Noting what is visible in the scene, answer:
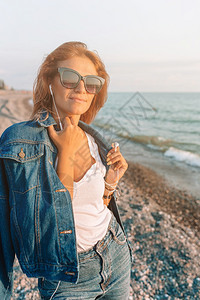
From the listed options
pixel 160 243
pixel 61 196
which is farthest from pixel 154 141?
pixel 61 196

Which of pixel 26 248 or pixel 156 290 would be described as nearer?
pixel 26 248

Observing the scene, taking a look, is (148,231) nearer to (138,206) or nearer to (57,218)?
(138,206)

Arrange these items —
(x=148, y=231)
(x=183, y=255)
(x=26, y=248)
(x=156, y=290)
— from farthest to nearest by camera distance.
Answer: (x=148, y=231)
(x=183, y=255)
(x=156, y=290)
(x=26, y=248)

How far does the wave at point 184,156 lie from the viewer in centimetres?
1290

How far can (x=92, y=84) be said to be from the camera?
2.08 meters

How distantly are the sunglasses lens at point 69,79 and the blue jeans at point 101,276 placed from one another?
1.17 metres

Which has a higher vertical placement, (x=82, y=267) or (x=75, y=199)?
(x=75, y=199)

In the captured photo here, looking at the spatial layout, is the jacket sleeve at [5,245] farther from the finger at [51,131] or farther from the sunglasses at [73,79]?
the sunglasses at [73,79]

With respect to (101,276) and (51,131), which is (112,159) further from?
(101,276)

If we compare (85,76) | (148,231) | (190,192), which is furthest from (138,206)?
(85,76)

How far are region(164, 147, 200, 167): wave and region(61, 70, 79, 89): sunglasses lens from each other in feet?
38.5

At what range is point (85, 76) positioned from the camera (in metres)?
2.03

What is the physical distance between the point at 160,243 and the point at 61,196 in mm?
4093

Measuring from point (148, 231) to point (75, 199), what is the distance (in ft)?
13.7
